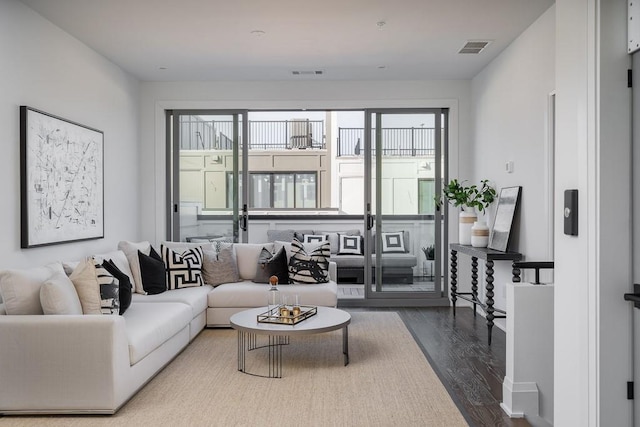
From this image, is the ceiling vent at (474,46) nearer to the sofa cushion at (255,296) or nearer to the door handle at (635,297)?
the sofa cushion at (255,296)

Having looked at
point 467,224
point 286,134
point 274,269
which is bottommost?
point 274,269

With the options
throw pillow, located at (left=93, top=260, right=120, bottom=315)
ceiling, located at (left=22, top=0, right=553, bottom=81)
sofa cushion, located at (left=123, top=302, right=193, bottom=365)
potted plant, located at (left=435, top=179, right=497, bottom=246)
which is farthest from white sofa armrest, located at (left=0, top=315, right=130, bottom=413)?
potted plant, located at (left=435, top=179, right=497, bottom=246)

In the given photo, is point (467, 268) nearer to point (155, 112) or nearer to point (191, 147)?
point (191, 147)

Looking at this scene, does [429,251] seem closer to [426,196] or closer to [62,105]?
[426,196]

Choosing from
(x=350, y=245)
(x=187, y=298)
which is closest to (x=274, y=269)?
(x=187, y=298)

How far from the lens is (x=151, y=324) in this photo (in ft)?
12.3

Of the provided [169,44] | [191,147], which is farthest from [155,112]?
[169,44]

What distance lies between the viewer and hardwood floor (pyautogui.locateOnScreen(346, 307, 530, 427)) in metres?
3.19

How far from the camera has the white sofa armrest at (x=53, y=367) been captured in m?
3.08

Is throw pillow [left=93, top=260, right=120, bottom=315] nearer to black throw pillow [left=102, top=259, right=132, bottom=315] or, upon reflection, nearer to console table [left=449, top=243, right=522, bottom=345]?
black throw pillow [left=102, top=259, right=132, bottom=315]

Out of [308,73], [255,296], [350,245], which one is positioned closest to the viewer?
[255,296]

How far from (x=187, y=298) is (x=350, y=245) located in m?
4.18

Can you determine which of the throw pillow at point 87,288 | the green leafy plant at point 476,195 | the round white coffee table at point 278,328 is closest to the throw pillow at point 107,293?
the throw pillow at point 87,288

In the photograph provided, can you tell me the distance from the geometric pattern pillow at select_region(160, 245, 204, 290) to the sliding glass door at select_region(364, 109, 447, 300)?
2164mm
